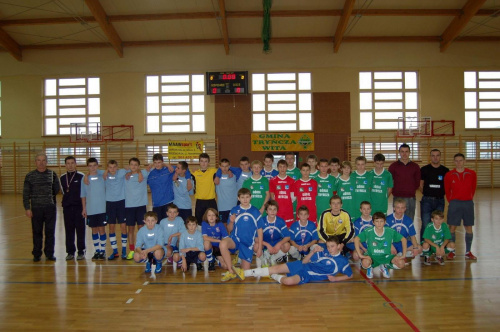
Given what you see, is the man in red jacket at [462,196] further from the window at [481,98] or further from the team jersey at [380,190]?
the window at [481,98]

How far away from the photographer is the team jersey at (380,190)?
244 inches

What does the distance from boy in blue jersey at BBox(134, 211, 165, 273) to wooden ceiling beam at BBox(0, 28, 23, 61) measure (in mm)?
18673

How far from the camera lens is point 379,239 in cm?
516

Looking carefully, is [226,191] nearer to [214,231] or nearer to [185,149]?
[214,231]

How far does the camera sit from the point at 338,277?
488cm

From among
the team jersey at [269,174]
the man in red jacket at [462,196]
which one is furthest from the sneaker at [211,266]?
the man in red jacket at [462,196]

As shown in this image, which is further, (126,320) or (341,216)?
(341,216)

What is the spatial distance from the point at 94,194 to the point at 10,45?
703 inches

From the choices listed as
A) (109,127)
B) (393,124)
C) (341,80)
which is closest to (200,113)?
(109,127)

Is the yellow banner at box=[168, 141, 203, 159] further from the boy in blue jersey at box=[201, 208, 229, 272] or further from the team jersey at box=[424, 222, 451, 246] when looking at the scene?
the team jersey at box=[424, 222, 451, 246]

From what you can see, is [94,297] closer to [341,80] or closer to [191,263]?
[191,263]

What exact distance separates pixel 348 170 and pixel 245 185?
6.29 ft

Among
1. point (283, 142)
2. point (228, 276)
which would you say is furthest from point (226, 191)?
point (283, 142)

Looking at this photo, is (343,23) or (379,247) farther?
(343,23)
